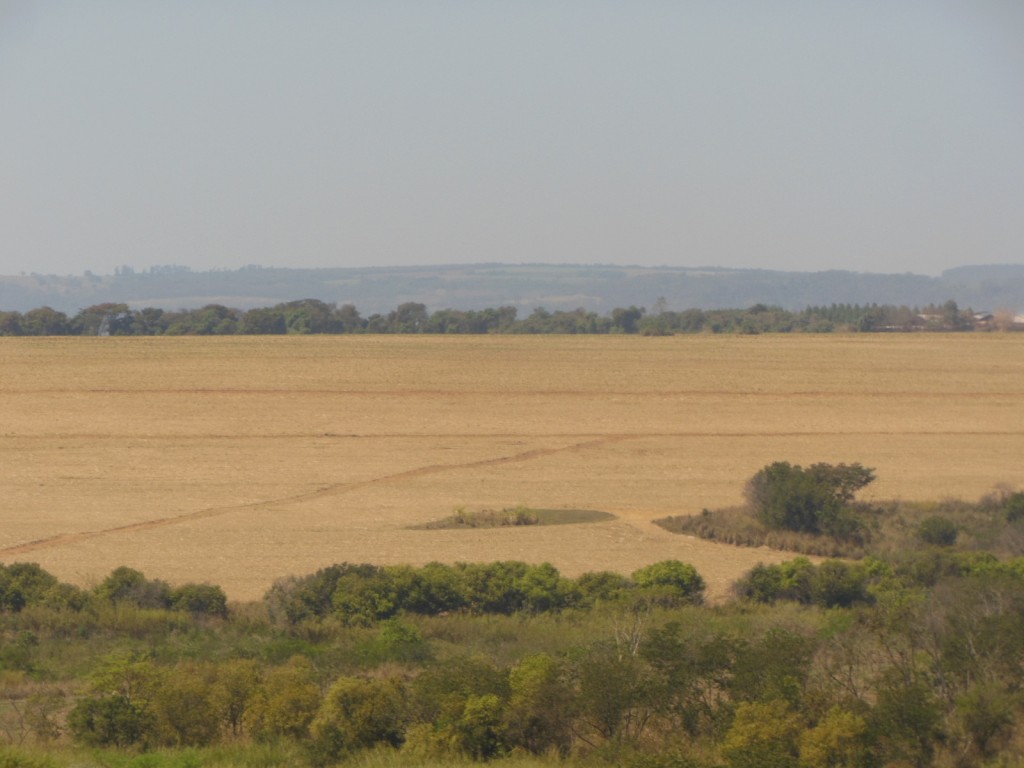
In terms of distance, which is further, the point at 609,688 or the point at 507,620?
the point at 507,620

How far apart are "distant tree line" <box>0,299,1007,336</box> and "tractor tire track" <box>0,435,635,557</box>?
36.8m

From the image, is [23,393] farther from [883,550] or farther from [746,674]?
[746,674]

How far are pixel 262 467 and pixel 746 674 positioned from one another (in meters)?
21.4

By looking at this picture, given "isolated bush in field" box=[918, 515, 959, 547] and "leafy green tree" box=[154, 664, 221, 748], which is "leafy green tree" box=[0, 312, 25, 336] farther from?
"leafy green tree" box=[154, 664, 221, 748]

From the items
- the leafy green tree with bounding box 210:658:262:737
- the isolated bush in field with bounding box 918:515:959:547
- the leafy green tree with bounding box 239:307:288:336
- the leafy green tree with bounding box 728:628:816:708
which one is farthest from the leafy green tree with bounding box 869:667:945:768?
the leafy green tree with bounding box 239:307:288:336

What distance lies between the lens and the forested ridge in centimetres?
991

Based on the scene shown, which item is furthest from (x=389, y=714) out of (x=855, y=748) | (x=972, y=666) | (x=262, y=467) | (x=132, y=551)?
(x=262, y=467)

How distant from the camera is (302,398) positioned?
40062mm

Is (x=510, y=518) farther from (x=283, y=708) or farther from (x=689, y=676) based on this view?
(x=283, y=708)

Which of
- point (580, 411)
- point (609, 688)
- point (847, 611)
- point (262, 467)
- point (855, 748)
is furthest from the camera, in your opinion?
point (580, 411)

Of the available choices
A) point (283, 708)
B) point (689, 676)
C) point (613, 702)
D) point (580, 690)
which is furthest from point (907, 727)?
point (283, 708)

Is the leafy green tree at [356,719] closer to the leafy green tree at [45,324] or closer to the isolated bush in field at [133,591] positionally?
the isolated bush in field at [133,591]

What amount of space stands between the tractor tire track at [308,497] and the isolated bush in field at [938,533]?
1219cm

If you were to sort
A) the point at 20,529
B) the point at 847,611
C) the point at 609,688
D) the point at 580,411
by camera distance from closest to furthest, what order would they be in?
the point at 609,688
the point at 847,611
the point at 20,529
the point at 580,411
